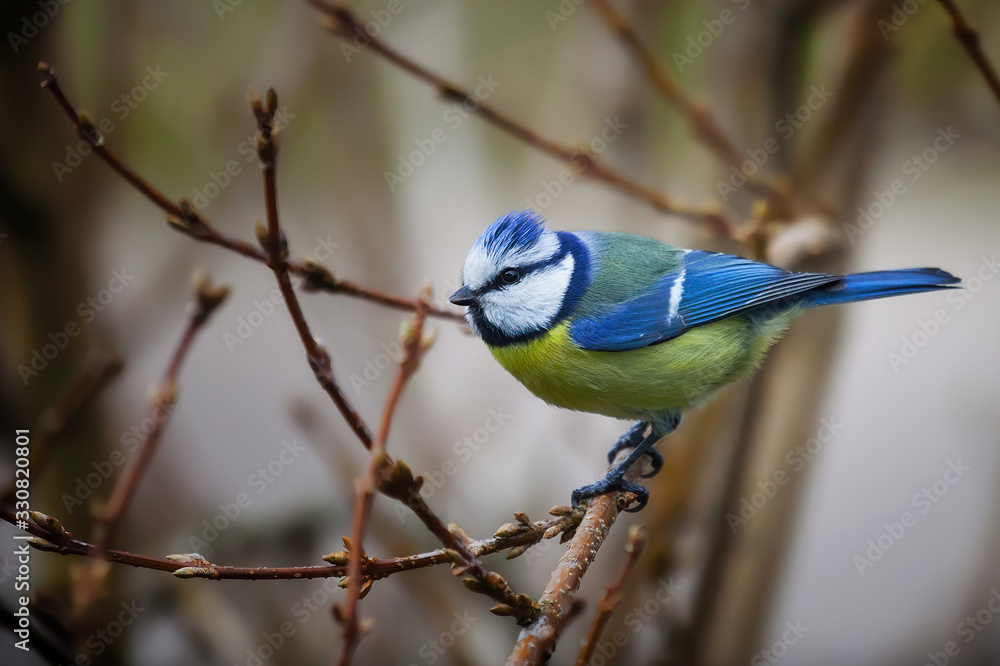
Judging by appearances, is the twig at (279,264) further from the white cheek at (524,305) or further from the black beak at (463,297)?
the white cheek at (524,305)

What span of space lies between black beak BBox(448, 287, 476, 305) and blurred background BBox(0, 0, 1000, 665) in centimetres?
28

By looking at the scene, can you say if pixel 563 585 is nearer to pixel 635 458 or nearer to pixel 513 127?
pixel 635 458

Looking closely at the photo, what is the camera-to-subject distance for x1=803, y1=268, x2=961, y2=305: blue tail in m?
1.73

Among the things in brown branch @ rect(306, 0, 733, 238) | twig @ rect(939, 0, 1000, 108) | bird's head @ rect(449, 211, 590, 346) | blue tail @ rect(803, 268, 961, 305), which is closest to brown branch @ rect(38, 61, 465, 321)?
bird's head @ rect(449, 211, 590, 346)

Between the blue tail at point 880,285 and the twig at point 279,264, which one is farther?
the blue tail at point 880,285

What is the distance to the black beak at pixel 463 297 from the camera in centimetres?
175

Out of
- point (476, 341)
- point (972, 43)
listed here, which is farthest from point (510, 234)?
point (476, 341)

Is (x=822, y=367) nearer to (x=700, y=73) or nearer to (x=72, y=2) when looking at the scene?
(x=700, y=73)

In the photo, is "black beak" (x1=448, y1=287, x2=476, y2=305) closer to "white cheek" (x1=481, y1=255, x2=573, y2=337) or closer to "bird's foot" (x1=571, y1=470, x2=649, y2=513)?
"white cheek" (x1=481, y1=255, x2=573, y2=337)

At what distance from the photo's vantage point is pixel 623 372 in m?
1.80

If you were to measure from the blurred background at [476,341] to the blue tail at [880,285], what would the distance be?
17cm

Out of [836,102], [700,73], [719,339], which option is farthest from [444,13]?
[719,339]

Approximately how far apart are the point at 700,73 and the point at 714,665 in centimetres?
219

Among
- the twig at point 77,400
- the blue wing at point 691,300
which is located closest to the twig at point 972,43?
the blue wing at point 691,300
